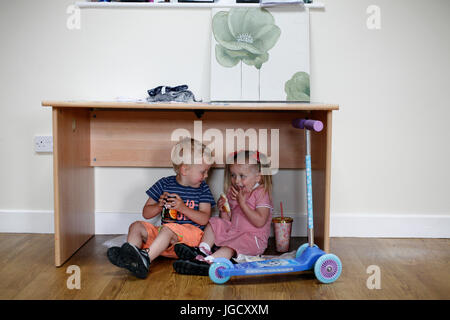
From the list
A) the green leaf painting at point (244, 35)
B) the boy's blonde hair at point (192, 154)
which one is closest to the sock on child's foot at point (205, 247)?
the boy's blonde hair at point (192, 154)

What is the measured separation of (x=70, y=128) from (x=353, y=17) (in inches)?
58.2

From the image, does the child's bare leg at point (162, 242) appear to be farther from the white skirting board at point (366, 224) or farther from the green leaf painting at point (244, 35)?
the green leaf painting at point (244, 35)

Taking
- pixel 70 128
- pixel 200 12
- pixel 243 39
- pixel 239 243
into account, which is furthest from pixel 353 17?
pixel 70 128

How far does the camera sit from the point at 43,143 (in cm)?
240

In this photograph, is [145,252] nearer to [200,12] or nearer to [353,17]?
[200,12]

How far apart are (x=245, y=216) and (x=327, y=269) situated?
51cm

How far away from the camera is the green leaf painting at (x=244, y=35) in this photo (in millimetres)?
2299

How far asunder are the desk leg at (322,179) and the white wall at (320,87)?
33 cm

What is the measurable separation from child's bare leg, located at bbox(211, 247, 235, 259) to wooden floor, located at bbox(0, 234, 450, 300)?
170mm

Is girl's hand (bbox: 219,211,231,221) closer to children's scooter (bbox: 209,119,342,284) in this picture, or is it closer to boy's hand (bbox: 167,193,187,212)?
boy's hand (bbox: 167,193,187,212)

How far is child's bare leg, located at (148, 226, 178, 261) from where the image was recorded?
75.6 inches

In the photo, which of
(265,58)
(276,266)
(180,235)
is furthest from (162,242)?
(265,58)

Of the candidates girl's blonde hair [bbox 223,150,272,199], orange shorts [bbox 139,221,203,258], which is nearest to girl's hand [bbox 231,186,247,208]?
girl's blonde hair [bbox 223,150,272,199]

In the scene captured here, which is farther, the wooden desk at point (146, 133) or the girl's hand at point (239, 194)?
the wooden desk at point (146, 133)
